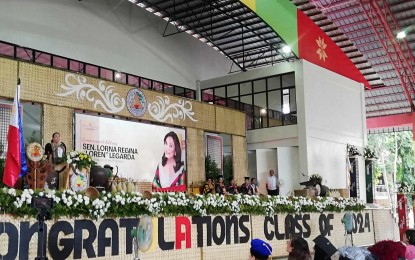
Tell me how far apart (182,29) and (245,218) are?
37.5 feet

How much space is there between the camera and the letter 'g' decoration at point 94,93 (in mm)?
12359

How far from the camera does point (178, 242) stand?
7.62 meters

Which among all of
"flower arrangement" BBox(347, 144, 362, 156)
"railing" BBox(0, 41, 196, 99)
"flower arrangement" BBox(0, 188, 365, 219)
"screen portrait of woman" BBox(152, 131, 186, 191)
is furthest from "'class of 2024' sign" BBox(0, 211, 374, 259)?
"flower arrangement" BBox(347, 144, 362, 156)

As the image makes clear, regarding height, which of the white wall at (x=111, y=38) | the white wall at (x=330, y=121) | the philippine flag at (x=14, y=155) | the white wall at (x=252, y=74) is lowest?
the philippine flag at (x=14, y=155)

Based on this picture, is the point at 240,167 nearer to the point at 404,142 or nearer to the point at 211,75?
the point at 211,75

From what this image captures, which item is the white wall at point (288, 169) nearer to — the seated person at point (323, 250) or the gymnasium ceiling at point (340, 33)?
the gymnasium ceiling at point (340, 33)

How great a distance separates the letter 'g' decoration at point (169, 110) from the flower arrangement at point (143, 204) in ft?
18.4

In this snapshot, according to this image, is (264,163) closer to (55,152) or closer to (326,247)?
(55,152)

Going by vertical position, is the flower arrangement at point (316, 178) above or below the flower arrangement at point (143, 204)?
above

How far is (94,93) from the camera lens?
1302 cm

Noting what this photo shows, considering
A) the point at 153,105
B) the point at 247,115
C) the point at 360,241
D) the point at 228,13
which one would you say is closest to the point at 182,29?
the point at 228,13

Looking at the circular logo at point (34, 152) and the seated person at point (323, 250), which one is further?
the circular logo at point (34, 152)

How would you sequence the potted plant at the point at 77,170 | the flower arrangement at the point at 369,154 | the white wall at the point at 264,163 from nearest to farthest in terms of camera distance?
the potted plant at the point at 77,170
the white wall at the point at 264,163
the flower arrangement at the point at 369,154

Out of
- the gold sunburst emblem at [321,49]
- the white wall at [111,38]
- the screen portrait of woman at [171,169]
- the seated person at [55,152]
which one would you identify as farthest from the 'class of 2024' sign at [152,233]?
the gold sunburst emblem at [321,49]
